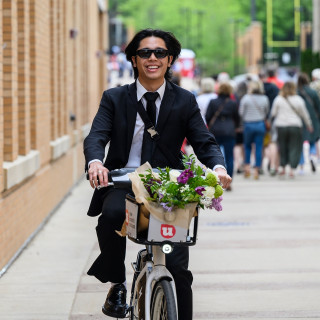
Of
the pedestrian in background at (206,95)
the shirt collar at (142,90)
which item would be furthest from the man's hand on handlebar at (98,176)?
the pedestrian in background at (206,95)

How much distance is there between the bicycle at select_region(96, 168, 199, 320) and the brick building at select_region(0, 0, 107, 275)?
144 inches

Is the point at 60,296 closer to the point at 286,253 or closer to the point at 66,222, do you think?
the point at 286,253

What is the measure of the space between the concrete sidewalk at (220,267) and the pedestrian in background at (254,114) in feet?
11.7

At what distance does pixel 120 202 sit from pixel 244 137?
12.9 metres

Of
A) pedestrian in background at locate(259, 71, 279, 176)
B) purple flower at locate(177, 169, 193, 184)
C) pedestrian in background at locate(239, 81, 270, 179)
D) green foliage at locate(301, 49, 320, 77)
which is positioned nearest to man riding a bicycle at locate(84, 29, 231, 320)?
purple flower at locate(177, 169, 193, 184)

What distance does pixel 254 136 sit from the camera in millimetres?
18031

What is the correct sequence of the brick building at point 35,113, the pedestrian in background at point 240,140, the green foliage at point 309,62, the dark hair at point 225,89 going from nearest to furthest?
1. the brick building at point 35,113
2. the dark hair at point 225,89
3. the pedestrian in background at point 240,140
4. the green foliage at point 309,62

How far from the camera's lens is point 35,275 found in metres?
8.72

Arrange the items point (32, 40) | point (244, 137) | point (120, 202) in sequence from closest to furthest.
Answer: point (120, 202) < point (32, 40) < point (244, 137)

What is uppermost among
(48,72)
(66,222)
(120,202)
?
(48,72)

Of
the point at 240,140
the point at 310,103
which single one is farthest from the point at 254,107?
the point at 310,103

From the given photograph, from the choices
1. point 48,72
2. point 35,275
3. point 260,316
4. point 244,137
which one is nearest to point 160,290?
point 260,316

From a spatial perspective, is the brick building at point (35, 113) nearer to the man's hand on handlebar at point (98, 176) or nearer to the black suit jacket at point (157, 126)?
the black suit jacket at point (157, 126)

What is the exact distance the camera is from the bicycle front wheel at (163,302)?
4.72m
